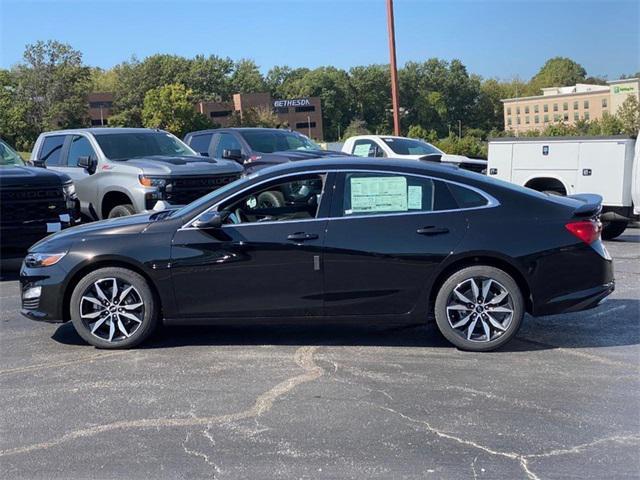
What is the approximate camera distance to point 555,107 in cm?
13688

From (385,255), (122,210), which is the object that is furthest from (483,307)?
(122,210)

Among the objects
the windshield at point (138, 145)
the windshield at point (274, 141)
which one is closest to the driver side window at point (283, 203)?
the windshield at point (138, 145)

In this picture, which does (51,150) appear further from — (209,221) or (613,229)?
(613,229)

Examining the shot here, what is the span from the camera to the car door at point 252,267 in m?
5.83

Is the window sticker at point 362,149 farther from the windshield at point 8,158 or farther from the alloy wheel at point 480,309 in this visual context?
the alloy wheel at point 480,309

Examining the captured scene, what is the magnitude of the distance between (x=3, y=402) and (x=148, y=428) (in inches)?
48.7

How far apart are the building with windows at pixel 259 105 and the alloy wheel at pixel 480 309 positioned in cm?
11588

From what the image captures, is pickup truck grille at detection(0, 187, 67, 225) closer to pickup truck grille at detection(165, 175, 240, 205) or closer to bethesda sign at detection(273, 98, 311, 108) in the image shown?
pickup truck grille at detection(165, 175, 240, 205)

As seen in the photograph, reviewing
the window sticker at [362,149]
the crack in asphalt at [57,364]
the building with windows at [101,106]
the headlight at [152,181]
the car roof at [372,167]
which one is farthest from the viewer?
the building with windows at [101,106]

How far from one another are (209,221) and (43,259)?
1.51 metres

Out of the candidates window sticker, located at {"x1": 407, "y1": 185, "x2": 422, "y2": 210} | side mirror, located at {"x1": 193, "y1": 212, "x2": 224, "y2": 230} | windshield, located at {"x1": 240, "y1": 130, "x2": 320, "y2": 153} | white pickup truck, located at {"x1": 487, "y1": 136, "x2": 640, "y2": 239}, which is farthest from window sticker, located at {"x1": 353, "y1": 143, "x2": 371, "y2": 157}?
side mirror, located at {"x1": 193, "y1": 212, "x2": 224, "y2": 230}

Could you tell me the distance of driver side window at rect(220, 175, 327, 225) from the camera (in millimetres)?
6016

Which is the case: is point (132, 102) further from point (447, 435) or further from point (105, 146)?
point (447, 435)

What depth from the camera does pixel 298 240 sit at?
583cm
